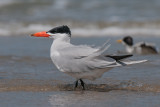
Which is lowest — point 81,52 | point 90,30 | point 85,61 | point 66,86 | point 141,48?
point 66,86

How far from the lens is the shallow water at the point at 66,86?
427cm

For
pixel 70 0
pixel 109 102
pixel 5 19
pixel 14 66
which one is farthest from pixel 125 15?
pixel 109 102

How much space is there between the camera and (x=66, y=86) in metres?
5.13

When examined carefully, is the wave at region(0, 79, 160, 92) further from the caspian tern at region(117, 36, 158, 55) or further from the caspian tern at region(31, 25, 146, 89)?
the caspian tern at region(117, 36, 158, 55)

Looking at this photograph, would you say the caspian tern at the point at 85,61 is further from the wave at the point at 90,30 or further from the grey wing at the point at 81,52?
the wave at the point at 90,30

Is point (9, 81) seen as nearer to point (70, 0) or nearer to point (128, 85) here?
point (128, 85)

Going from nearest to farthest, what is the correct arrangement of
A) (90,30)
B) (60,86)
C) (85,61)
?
(85,61) → (60,86) → (90,30)

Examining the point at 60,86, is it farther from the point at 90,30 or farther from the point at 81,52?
the point at 90,30

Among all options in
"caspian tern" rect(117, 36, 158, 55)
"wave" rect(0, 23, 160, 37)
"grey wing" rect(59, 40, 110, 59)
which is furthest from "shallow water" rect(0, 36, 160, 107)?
"wave" rect(0, 23, 160, 37)

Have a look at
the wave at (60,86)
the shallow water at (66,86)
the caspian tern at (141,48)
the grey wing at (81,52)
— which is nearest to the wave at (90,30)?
the caspian tern at (141,48)

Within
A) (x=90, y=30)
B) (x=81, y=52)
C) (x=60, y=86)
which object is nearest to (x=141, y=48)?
(x=90, y=30)

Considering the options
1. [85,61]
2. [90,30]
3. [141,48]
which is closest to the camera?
[85,61]

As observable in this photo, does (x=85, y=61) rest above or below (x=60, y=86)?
above

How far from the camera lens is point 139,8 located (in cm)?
1512
